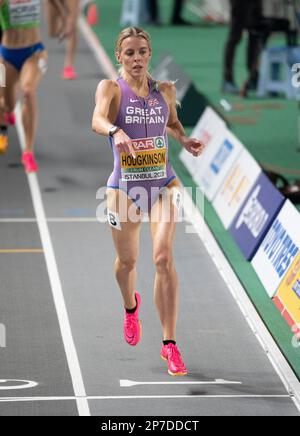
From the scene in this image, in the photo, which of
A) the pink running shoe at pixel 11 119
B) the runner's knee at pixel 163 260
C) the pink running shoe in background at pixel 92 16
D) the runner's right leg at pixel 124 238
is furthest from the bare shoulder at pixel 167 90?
the pink running shoe in background at pixel 92 16

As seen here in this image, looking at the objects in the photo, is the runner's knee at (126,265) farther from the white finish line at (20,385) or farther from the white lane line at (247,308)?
the white lane line at (247,308)

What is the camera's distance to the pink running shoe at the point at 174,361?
30.5 ft

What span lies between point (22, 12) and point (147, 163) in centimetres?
587

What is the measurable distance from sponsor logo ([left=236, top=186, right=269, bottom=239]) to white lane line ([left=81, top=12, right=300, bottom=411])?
349mm

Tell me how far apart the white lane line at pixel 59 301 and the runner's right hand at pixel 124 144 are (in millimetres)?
1681

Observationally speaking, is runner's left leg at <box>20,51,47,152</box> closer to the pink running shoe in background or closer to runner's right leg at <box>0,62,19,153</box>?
runner's right leg at <box>0,62,19,153</box>

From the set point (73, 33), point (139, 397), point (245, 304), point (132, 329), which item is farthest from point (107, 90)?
point (73, 33)

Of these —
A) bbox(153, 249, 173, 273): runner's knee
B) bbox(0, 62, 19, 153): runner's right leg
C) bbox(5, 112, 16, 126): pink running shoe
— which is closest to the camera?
bbox(153, 249, 173, 273): runner's knee

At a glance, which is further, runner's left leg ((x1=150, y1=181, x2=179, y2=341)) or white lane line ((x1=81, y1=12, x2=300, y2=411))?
white lane line ((x1=81, y1=12, x2=300, y2=411))

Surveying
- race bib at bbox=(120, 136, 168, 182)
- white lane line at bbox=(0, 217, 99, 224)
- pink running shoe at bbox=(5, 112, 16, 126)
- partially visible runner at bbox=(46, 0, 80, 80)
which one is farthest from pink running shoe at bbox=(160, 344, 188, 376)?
partially visible runner at bbox=(46, 0, 80, 80)

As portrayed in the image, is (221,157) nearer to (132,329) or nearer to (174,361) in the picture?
(132,329)

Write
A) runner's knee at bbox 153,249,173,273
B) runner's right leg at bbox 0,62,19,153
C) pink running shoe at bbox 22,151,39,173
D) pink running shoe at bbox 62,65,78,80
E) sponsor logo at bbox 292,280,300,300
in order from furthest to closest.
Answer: pink running shoe at bbox 62,65,78,80
pink running shoe at bbox 22,151,39,173
runner's right leg at bbox 0,62,19,153
sponsor logo at bbox 292,280,300,300
runner's knee at bbox 153,249,173,273

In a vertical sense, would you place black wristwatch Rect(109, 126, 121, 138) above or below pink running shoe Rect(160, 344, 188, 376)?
above

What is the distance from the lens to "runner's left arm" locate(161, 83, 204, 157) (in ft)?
30.3
